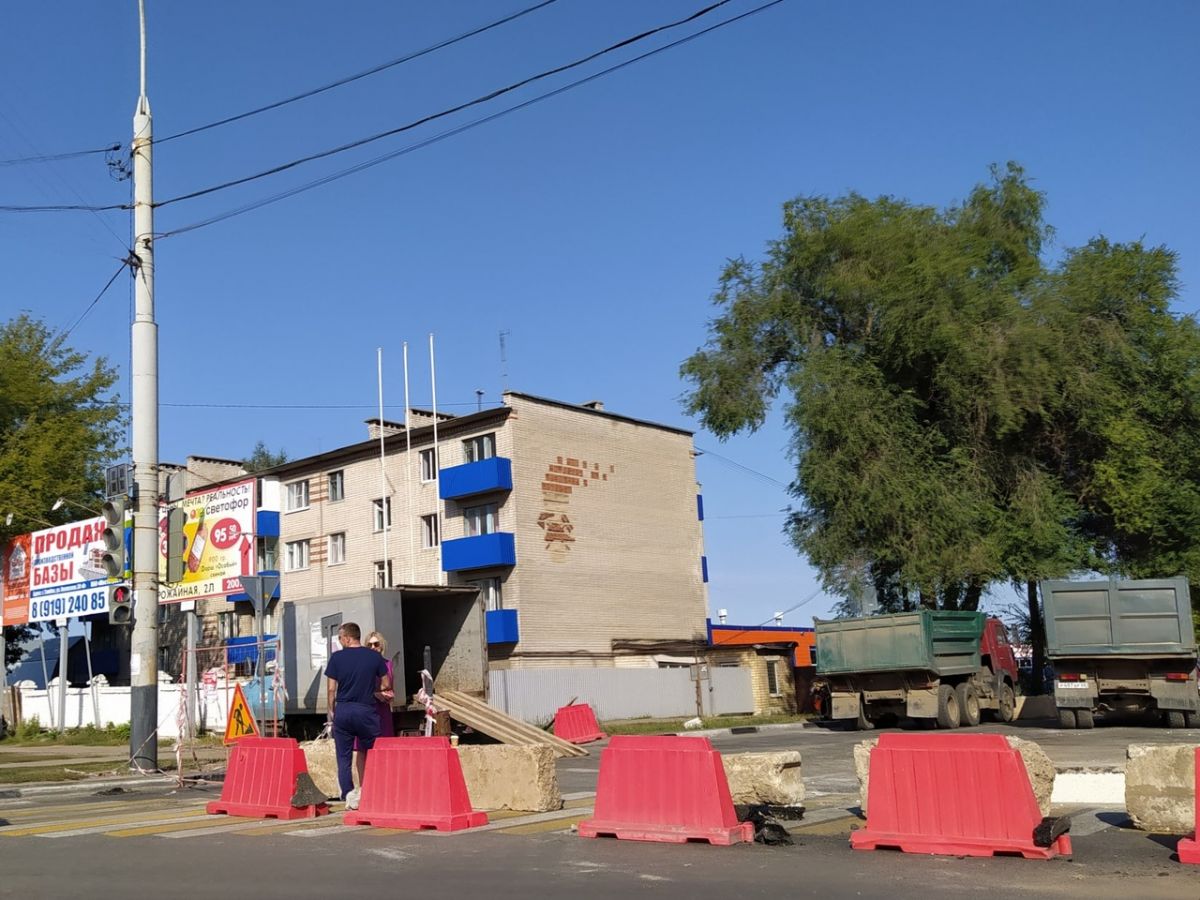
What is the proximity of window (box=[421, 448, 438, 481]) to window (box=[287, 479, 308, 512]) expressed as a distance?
269 inches

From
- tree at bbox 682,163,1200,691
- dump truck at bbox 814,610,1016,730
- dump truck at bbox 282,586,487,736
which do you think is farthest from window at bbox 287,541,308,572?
dump truck at bbox 814,610,1016,730

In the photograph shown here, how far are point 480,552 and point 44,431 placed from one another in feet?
56.3

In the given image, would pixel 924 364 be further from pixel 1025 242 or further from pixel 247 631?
pixel 247 631

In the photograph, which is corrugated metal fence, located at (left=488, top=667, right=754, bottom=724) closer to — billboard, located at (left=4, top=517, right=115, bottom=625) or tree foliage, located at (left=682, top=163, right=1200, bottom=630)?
tree foliage, located at (left=682, top=163, right=1200, bottom=630)

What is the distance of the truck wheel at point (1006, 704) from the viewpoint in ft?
90.2

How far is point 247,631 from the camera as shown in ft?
166

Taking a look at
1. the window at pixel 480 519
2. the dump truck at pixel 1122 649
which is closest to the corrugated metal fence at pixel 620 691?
the window at pixel 480 519

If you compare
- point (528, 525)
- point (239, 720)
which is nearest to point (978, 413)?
point (528, 525)

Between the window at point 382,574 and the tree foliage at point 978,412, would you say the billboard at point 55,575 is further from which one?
the tree foliage at point 978,412

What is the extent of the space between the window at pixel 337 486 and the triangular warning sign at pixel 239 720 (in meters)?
30.5

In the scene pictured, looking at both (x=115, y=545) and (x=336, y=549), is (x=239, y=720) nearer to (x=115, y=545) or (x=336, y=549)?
(x=115, y=545)

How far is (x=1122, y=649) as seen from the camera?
23.6 meters

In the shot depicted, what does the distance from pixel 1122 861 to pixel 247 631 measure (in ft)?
153

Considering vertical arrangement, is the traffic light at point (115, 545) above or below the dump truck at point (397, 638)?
above
